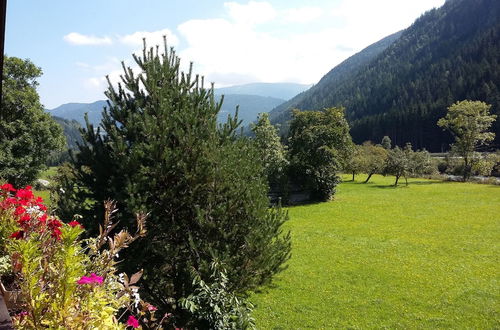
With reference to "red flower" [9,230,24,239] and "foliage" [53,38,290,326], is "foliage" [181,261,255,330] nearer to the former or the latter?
"foliage" [53,38,290,326]

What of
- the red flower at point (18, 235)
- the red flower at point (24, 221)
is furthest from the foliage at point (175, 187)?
the red flower at point (18, 235)

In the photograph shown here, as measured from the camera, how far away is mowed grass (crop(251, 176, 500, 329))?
12500 millimetres

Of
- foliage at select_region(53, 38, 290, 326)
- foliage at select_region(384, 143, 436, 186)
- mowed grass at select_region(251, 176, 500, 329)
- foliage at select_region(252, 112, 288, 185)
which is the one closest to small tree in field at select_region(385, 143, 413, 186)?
foliage at select_region(384, 143, 436, 186)

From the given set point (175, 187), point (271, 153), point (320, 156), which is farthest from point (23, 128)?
point (175, 187)

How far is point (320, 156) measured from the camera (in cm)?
3553

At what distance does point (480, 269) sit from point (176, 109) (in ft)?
55.3

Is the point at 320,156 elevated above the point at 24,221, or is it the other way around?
the point at 320,156

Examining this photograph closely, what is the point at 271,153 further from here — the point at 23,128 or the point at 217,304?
the point at 217,304

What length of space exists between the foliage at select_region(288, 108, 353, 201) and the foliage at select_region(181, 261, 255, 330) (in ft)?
95.4

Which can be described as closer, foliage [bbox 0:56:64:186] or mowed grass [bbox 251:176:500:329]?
mowed grass [bbox 251:176:500:329]

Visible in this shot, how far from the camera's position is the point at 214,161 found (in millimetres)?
7797

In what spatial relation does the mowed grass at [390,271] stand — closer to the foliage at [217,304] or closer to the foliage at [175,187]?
the foliage at [217,304]

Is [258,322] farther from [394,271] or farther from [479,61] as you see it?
[479,61]

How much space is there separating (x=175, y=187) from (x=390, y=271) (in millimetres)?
13367
